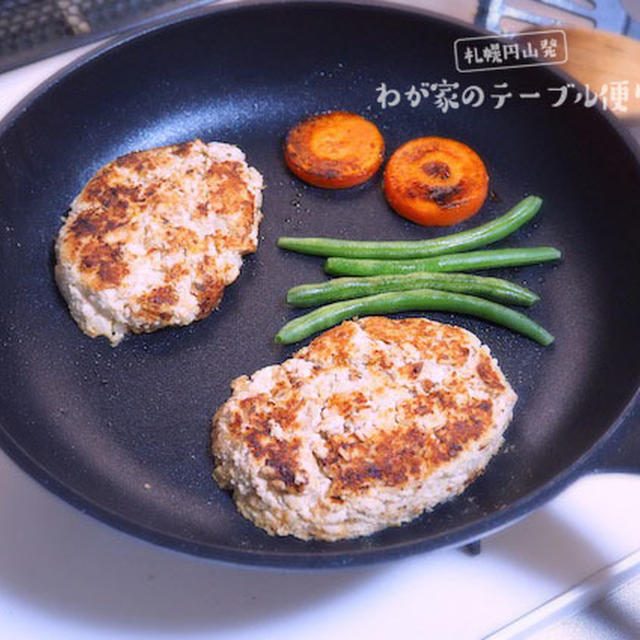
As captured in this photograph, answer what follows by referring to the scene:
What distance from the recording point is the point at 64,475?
80.0 inches

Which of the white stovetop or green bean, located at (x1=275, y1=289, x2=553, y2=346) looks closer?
the white stovetop

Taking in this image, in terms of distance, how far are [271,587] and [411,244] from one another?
1.16 metres

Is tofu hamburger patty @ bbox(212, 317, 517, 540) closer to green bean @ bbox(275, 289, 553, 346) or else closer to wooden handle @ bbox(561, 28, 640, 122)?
green bean @ bbox(275, 289, 553, 346)

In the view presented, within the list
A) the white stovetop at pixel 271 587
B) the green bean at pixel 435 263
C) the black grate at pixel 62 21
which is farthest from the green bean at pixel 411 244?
the black grate at pixel 62 21

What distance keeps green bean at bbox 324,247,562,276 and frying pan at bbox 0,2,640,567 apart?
3.5 inches

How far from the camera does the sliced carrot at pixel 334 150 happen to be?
9.11 ft

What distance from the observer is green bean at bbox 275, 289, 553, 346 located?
241 cm

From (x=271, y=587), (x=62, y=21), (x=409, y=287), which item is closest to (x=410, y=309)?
(x=409, y=287)

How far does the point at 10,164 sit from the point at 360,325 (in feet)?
4.18

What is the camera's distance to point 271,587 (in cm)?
208

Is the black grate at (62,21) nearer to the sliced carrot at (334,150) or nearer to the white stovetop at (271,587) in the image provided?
the sliced carrot at (334,150)

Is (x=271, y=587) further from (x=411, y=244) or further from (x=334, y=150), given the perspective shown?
(x=334, y=150)

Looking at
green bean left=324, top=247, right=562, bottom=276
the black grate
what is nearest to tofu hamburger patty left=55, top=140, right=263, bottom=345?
green bean left=324, top=247, right=562, bottom=276

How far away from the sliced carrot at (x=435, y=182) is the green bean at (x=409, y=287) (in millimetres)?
280
